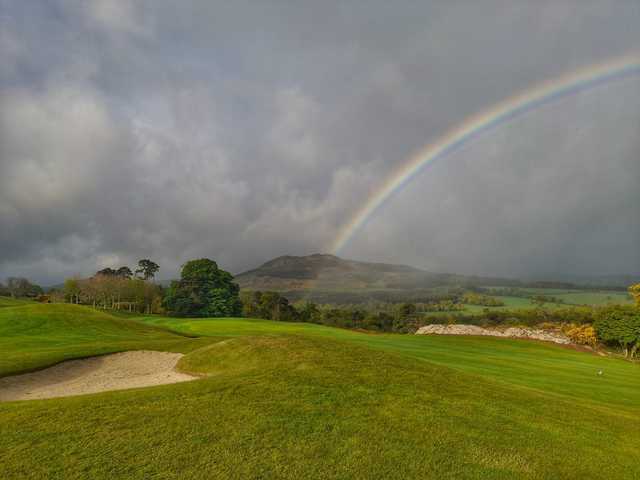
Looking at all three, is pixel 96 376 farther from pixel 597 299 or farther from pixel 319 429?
pixel 597 299

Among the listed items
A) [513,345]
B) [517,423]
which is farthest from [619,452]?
[513,345]

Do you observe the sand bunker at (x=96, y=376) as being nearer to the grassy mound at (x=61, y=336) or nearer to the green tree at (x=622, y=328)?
the grassy mound at (x=61, y=336)

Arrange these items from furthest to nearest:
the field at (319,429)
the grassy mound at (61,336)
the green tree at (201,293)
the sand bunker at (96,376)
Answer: the green tree at (201,293) → the grassy mound at (61,336) → the sand bunker at (96,376) → the field at (319,429)

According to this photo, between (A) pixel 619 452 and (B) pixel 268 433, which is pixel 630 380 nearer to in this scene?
(A) pixel 619 452

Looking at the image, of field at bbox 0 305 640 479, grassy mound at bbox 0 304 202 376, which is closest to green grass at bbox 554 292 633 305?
field at bbox 0 305 640 479

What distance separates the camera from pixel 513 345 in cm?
4416

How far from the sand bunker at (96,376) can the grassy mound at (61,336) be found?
0.80 metres

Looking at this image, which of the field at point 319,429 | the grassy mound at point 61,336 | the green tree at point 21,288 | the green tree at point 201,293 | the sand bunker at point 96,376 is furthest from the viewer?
the green tree at point 21,288

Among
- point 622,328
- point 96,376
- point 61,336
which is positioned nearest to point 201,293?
point 61,336

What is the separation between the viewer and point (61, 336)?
31.4 m

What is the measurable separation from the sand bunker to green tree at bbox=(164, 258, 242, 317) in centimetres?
7235

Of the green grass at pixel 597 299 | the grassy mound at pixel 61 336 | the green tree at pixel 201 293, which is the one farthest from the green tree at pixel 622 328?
the green tree at pixel 201 293

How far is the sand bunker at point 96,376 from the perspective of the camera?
1528cm

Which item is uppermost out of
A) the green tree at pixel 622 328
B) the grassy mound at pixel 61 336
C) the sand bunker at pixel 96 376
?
the grassy mound at pixel 61 336
